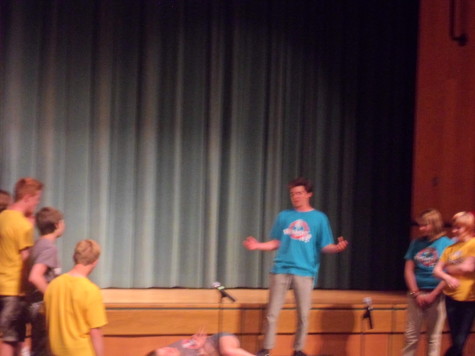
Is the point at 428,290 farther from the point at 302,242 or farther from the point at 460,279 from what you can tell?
the point at 302,242

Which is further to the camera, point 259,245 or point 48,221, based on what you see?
point 259,245

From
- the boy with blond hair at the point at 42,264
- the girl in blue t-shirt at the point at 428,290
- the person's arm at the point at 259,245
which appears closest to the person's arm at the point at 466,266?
the girl in blue t-shirt at the point at 428,290

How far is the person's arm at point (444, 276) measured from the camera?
564 cm

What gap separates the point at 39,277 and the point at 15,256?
0.36m

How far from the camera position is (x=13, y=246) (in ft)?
16.9

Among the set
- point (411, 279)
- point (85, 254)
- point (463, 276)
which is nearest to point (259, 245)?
point (411, 279)

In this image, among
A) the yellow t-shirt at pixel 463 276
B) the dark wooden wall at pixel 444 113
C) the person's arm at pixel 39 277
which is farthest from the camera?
the dark wooden wall at pixel 444 113

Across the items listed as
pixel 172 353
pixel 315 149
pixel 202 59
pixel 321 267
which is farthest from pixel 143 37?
pixel 172 353

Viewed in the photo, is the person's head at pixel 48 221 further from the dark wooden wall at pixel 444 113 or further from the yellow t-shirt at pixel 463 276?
the dark wooden wall at pixel 444 113

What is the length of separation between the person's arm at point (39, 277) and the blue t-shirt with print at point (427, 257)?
9.26 ft

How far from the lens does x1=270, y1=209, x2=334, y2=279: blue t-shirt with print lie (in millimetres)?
6164

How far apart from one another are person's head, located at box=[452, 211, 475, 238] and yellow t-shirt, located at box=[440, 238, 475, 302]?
0.19 feet

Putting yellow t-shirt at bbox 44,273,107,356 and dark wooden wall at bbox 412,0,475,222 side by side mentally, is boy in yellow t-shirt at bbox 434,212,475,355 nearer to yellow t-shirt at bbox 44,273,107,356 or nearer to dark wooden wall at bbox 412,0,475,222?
dark wooden wall at bbox 412,0,475,222

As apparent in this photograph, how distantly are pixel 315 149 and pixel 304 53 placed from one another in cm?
102
